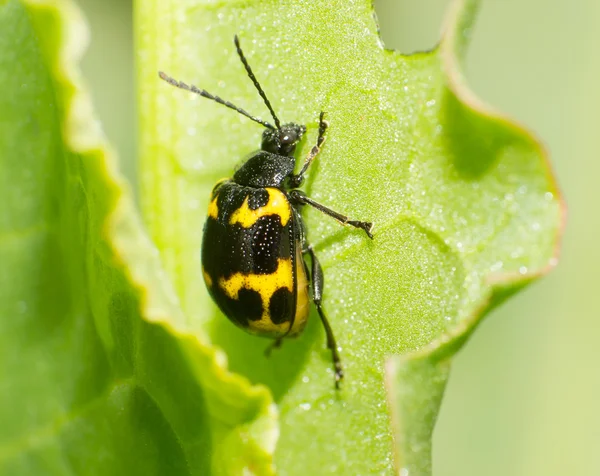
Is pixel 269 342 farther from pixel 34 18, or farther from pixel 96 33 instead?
pixel 96 33

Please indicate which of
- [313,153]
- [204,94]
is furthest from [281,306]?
[204,94]

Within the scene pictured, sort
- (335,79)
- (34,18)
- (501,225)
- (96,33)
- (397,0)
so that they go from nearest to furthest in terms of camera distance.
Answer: (34,18) < (501,225) < (335,79) < (397,0) < (96,33)

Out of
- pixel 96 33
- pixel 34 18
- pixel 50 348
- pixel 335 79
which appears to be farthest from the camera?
pixel 96 33

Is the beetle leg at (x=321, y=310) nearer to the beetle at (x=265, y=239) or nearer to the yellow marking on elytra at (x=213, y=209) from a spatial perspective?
the beetle at (x=265, y=239)

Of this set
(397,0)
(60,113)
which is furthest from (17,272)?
(397,0)

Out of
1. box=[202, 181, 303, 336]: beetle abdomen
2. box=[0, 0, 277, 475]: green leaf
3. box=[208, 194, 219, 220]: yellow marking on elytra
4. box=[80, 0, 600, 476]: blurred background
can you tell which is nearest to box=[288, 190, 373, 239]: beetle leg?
box=[202, 181, 303, 336]: beetle abdomen

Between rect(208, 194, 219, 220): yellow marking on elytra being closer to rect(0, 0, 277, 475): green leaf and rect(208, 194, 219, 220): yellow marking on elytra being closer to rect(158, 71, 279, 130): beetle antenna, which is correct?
rect(158, 71, 279, 130): beetle antenna

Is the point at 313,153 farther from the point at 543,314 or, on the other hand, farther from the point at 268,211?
the point at 543,314
